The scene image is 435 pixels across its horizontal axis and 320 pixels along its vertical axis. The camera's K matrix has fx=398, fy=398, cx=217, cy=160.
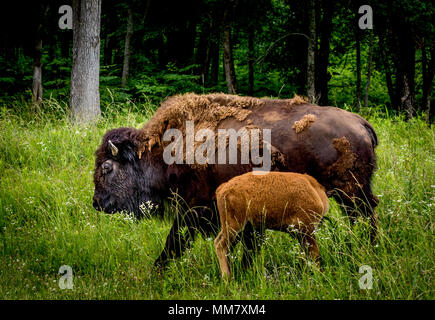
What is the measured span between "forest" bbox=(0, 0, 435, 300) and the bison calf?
1.09 ft

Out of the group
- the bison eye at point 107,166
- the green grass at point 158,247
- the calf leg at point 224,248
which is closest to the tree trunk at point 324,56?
the green grass at point 158,247

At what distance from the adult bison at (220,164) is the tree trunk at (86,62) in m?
5.10

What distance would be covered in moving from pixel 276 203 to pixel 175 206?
1224mm

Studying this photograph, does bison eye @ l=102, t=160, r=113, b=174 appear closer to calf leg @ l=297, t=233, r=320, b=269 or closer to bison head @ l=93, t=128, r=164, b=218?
bison head @ l=93, t=128, r=164, b=218

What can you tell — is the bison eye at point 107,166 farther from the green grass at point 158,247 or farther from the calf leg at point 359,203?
the calf leg at point 359,203

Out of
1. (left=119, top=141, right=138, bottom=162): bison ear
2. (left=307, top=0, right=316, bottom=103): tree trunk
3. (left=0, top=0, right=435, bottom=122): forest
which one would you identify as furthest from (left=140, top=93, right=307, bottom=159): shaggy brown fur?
(left=307, top=0, right=316, bottom=103): tree trunk

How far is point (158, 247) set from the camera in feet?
14.9

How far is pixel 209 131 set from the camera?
4.02m

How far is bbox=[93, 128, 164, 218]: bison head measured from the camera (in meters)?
4.39

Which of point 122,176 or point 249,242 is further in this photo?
point 122,176

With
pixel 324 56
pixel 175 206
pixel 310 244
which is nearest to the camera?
pixel 310 244

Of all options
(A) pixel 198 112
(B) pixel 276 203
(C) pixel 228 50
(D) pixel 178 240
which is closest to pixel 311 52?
(C) pixel 228 50

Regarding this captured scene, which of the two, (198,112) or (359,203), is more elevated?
(198,112)

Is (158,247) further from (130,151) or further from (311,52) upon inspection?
(311,52)
